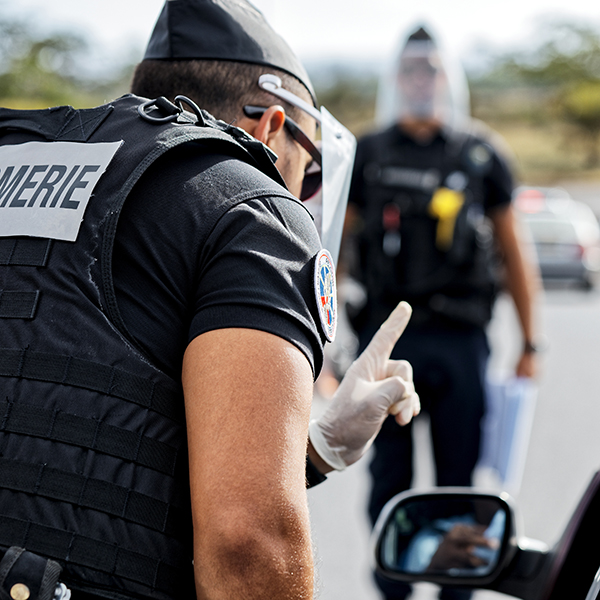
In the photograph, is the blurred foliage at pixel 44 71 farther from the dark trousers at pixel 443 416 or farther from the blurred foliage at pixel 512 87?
the dark trousers at pixel 443 416

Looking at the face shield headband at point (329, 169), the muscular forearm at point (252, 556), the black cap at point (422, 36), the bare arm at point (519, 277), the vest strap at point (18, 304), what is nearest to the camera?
the muscular forearm at point (252, 556)

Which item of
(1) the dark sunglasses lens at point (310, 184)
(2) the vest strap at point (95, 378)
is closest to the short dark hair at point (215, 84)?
(1) the dark sunglasses lens at point (310, 184)

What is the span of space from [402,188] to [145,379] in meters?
2.38

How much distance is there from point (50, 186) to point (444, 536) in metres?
1.25

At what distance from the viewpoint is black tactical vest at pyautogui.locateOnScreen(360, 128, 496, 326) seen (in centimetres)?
330

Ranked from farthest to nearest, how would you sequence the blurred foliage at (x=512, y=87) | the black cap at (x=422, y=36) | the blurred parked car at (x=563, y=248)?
1. the blurred foliage at (x=512, y=87)
2. the blurred parked car at (x=563, y=248)
3. the black cap at (x=422, y=36)

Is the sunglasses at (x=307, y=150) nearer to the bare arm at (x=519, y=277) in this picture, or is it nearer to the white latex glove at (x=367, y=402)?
the white latex glove at (x=367, y=402)

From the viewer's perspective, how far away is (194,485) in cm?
109

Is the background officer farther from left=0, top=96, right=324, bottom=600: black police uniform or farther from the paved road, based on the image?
left=0, top=96, right=324, bottom=600: black police uniform

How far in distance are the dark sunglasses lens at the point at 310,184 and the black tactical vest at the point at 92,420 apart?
548 millimetres

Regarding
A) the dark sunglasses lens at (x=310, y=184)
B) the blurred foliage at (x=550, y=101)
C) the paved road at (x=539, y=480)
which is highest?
the dark sunglasses lens at (x=310, y=184)

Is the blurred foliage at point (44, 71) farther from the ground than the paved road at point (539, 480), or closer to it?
closer to it

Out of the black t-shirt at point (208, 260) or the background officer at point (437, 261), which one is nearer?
the black t-shirt at point (208, 260)

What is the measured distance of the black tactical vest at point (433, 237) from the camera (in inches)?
130
